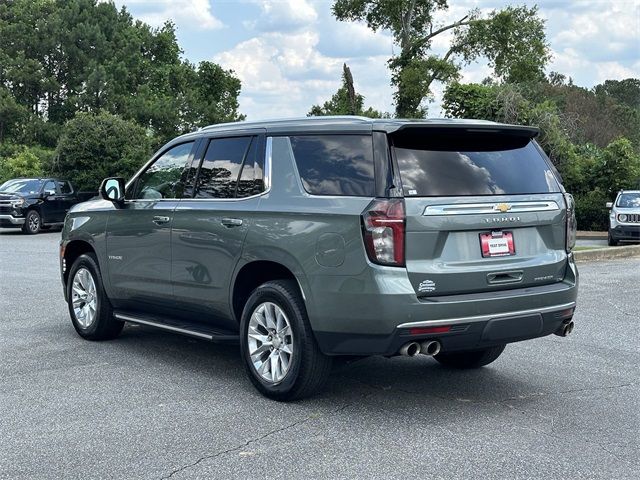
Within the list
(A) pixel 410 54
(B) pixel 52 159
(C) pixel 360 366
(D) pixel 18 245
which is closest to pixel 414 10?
(A) pixel 410 54

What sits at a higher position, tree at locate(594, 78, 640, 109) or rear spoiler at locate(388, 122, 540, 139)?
tree at locate(594, 78, 640, 109)

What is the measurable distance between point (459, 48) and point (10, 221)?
2521 cm

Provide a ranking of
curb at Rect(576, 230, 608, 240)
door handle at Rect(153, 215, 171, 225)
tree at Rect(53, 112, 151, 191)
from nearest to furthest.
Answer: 1. door handle at Rect(153, 215, 171, 225)
2. curb at Rect(576, 230, 608, 240)
3. tree at Rect(53, 112, 151, 191)

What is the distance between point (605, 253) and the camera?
16.9m

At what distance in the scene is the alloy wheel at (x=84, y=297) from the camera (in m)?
7.57

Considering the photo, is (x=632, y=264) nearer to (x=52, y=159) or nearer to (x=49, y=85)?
(x=52, y=159)

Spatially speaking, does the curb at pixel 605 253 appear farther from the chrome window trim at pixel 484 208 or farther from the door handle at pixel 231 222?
the door handle at pixel 231 222

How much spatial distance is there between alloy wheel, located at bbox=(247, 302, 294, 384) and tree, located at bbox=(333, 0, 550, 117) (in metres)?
33.9

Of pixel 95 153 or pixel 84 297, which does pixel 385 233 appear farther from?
pixel 95 153

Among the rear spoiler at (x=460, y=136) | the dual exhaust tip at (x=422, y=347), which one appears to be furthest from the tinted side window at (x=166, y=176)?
the dual exhaust tip at (x=422, y=347)

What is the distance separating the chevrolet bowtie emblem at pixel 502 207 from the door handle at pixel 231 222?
6.02 feet

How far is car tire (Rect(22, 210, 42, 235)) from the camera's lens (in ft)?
77.5

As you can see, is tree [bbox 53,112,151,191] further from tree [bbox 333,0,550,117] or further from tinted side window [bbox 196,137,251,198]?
tinted side window [bbox 196,137,251,198]

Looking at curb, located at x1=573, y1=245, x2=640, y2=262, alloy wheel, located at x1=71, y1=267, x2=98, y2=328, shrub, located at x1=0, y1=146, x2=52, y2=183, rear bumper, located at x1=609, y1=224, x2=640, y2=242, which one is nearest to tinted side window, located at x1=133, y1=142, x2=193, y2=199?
alloy wheel, located at x1=71, y1=267, x2=98, y2=328
